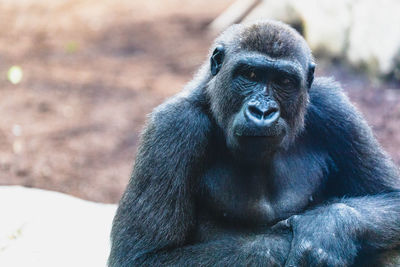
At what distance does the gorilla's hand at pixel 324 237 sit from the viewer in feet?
15.4

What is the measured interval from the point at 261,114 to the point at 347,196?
4.21 feet

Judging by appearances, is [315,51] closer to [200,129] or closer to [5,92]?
[5,92]

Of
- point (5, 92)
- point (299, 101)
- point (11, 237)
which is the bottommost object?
point (11, 237)

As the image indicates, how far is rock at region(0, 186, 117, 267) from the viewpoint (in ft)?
20.5

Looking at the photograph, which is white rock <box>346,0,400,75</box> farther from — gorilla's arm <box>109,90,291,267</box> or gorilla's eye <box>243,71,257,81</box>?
gorilla's arm <box>109,90,291,267</box>

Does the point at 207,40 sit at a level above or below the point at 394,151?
above

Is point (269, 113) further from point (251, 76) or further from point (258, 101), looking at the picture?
point (251, 76)

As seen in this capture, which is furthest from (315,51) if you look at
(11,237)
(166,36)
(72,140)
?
(11,237)

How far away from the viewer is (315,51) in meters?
13.4

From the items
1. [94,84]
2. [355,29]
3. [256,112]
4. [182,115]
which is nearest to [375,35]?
[355,29]

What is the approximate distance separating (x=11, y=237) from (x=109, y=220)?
41.3 inches

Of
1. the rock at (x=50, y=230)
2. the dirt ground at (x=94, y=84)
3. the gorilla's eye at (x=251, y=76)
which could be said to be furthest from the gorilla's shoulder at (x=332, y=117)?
the dirt ground at (x=94, y=84)

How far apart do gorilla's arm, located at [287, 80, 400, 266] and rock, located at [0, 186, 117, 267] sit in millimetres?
2265

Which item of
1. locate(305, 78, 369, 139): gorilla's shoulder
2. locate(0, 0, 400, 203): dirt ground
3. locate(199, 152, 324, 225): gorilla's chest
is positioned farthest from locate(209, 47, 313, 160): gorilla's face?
locate(0, 0, 400, 203): dirt ground
